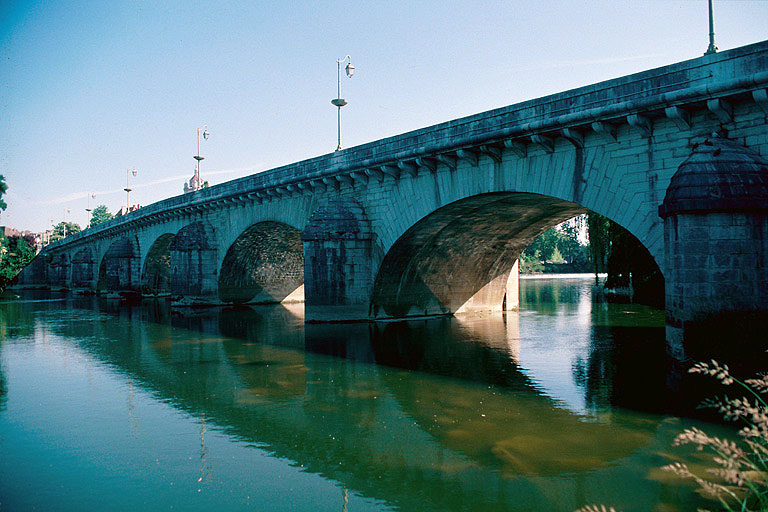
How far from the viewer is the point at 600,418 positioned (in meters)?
10.6

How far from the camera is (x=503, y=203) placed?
2125 cm

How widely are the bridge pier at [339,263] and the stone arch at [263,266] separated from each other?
32.0 ft

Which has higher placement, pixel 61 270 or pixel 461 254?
pixel 61 270

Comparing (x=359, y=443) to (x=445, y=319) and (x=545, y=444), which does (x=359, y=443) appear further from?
(x=445, y=319)

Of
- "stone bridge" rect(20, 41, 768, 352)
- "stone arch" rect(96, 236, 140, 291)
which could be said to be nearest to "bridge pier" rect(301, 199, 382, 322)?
"stone bridge" rect(20, 41, 768, 352)

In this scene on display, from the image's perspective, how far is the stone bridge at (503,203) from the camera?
12.4 metres

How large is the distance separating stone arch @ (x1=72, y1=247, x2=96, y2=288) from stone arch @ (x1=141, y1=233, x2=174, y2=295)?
15.1 m

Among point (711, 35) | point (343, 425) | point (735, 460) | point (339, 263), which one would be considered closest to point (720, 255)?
point (711, 35)

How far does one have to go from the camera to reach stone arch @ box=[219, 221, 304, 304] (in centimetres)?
3647

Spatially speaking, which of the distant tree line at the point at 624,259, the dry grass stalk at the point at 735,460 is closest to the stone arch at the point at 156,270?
the distant tree line at the point at 624,259

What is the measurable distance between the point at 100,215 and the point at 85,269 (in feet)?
318

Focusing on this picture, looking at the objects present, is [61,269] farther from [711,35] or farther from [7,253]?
[711,35]

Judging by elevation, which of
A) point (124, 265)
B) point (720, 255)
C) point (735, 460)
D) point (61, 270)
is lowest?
point (735, 460)

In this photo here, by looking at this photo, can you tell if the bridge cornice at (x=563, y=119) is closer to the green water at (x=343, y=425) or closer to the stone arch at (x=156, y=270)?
the green water at (x=343, y=425)
